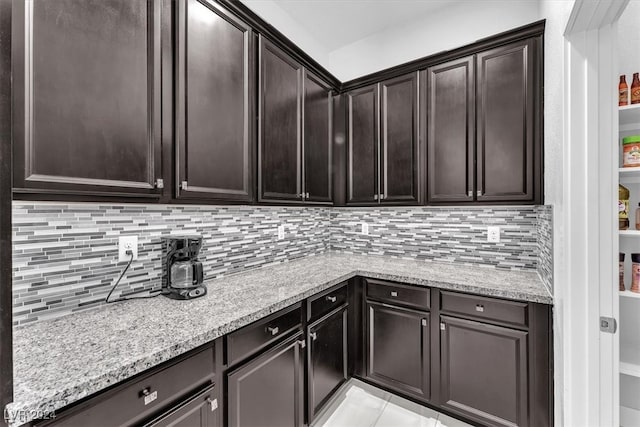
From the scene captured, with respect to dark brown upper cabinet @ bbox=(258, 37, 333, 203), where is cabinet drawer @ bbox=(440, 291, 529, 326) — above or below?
below

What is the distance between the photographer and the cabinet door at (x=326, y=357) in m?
1.65

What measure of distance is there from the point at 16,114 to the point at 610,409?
2.41 metres

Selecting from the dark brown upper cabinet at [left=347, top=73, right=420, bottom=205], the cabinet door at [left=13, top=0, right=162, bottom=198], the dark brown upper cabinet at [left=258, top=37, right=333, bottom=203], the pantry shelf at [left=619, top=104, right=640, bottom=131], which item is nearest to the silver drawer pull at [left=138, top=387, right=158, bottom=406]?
the cabinet door at [left=13, top=0, right=162, bottom=198]

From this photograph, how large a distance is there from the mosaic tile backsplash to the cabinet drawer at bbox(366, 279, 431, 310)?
596 mm

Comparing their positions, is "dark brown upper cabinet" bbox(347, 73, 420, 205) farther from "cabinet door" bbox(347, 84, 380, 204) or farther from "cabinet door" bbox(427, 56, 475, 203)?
"cabinet door" bbox(427, 56, 475, 203)

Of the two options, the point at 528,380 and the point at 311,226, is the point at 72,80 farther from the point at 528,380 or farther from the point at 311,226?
the point at 528,380

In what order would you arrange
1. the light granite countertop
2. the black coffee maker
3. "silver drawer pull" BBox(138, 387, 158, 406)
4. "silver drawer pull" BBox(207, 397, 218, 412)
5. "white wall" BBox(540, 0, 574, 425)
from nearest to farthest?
the light granite countertop
"silver drawer pull" BBox(138, 387, 158, 406)
"silver drawer pull" BBox(207, 397, 218, 412)
"white wall" BBox(540, 0, 574, 425)
the black coffee maker

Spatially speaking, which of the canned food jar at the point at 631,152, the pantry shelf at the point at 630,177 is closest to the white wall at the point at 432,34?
the canned food jar at the point at 631,152

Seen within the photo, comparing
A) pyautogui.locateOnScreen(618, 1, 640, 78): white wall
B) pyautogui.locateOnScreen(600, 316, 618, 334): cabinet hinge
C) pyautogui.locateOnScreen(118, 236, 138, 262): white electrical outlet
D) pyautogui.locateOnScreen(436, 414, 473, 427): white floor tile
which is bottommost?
pyautogui.locateOnScreen(436, 414, 473, 427): white floor tile

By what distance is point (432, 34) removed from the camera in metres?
2.42

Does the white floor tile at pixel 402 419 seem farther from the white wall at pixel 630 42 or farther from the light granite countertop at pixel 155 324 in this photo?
the white wall at pixel 630 42

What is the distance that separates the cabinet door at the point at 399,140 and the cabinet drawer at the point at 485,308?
0.77 metres

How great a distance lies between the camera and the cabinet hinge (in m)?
1.18

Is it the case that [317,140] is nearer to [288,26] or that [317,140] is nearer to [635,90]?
[288,26]
